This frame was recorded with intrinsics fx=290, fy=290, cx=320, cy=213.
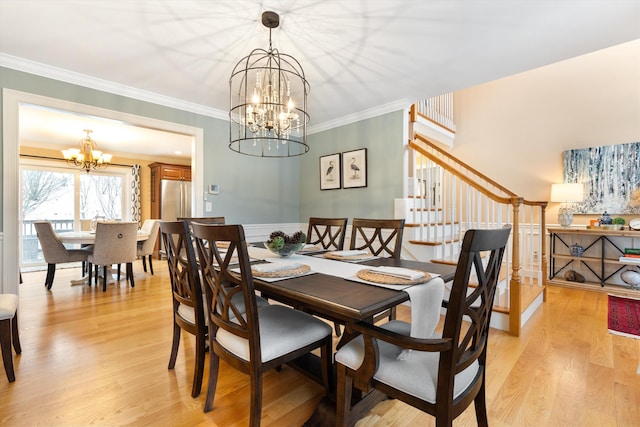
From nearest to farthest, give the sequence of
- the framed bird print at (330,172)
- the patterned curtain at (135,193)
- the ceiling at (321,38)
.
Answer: the ceiling at (321,38) < the framed bird print at (330,172) < the patterned curtain at (135,193)

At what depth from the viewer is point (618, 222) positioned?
11.7 ft

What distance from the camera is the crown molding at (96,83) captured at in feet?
8.25

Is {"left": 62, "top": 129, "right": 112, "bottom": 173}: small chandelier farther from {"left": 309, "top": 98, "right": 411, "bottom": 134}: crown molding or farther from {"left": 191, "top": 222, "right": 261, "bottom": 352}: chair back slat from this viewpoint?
{"left": 191, "top": 222, "right": 261, "bottom": 352}: chair back slat

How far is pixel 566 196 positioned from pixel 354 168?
9.06 feet

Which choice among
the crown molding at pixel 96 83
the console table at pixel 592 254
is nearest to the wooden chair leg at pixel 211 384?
the crown molding at pixel 96 83

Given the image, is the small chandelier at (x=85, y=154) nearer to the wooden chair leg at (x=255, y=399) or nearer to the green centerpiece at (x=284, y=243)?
the green centerpiece at (x=284, y=243)

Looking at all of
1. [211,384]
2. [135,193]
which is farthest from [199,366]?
[135,193]

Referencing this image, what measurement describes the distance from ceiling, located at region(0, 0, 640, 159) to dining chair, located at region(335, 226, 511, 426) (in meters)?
1.67

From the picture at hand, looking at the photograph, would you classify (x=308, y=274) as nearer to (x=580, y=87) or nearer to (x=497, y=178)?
(x=497, y=178)

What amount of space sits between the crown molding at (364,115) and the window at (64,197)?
4.17 meters

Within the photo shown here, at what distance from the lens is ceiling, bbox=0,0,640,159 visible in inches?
72.7

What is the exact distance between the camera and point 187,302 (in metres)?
1.64

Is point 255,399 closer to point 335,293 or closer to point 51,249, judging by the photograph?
point 335,293

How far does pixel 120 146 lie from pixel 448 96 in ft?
20.2
